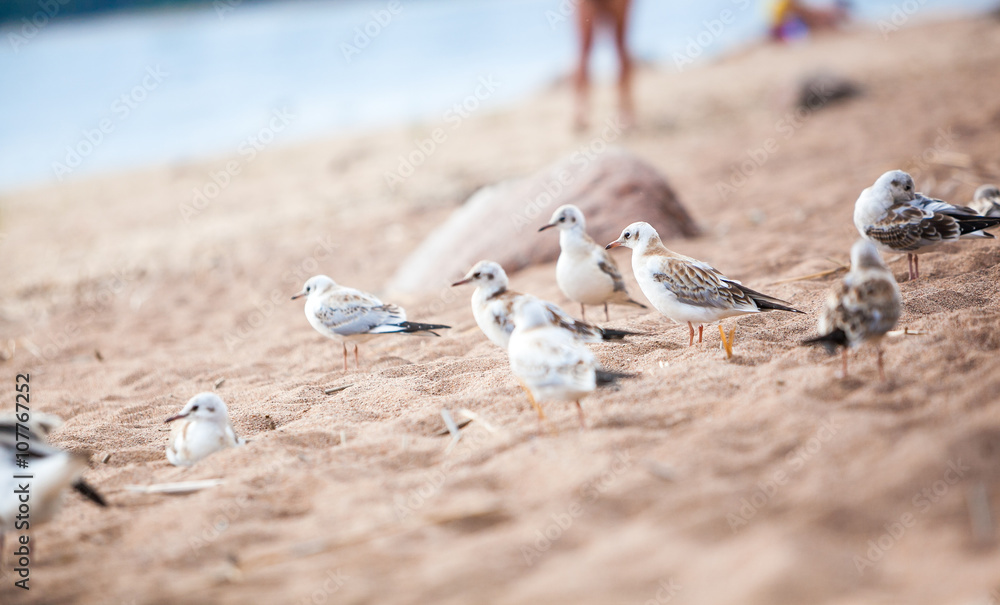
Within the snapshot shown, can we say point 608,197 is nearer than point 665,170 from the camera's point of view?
Yes

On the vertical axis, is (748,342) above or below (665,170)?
below

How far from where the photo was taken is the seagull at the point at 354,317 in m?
5.88

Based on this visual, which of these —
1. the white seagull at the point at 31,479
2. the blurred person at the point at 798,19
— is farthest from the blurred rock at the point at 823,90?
the white seagull at the point at 31,479

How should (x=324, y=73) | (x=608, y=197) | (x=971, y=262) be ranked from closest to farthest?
(x=971, y=262)
(x=608, y=197)
(x=324, y=73)

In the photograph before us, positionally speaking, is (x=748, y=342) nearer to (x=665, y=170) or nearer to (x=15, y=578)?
(x=15, y=578)

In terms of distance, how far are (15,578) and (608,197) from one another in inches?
259

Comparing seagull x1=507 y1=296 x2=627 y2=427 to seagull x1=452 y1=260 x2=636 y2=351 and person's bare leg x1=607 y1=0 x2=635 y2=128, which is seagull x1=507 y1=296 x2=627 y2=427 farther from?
person's bare leg x1=607 y1=0 x2=635 y2=128

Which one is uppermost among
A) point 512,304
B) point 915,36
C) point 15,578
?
point 915,36

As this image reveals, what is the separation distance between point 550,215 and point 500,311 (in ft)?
11.8

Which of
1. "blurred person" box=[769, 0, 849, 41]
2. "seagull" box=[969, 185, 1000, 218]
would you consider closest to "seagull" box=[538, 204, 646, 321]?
"seagull" box=[969, 185, 1000, 218]

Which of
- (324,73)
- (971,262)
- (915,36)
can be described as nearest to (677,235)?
(971,262)

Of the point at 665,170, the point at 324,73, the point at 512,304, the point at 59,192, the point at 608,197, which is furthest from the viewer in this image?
the point at 324,73

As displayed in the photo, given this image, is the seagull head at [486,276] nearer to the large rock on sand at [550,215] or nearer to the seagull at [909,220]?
the seagull at [909,220]

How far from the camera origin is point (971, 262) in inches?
235
